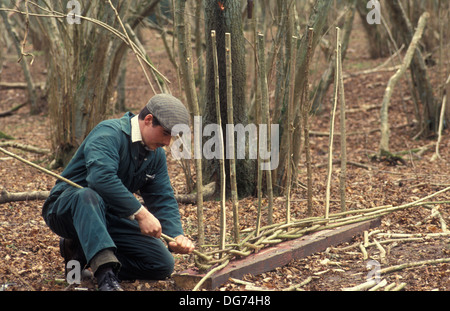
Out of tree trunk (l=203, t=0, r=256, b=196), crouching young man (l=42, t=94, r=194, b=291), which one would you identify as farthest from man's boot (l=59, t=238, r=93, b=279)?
tree trunk (l=203, t=0, r=256, b=196)

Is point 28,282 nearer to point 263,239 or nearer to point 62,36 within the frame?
point 263,239

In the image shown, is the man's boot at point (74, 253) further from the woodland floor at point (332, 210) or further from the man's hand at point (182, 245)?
the man's hand at point (182, 245)

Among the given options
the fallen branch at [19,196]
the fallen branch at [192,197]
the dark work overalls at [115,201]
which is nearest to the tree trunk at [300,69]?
the fallen branch at [192,197]

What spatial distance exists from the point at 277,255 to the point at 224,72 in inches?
74.2

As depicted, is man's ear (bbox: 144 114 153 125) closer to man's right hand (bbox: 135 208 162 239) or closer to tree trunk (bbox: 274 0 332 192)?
man's right hand (bbox: 135 208 162 239)

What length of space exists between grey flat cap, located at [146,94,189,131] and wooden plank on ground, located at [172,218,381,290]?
0.79m

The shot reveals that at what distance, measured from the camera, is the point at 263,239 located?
11.1 ft

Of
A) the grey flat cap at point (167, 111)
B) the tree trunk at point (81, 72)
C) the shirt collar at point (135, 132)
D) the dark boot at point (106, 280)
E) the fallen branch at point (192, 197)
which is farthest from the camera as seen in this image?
the tree trunk at point (81, 72)

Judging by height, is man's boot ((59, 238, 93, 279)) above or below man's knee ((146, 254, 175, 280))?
above

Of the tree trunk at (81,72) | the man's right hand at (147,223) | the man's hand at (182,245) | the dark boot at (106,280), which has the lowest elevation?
the dark boot at (106,280)

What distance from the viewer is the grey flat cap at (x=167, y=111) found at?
2.81m

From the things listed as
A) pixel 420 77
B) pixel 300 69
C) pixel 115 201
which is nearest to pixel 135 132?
pixel 115 201

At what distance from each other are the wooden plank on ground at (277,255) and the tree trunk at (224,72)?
124 cm

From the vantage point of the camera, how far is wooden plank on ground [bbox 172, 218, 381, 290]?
2889mm
